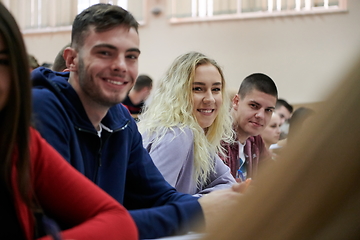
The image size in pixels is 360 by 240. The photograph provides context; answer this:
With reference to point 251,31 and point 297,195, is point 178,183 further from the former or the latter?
point 251,31

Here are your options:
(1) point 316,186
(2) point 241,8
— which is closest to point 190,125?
(1) point 316,186

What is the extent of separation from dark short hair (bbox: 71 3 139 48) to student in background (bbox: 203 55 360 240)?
41.4 inches

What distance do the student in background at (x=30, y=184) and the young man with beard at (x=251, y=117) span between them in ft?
5.78

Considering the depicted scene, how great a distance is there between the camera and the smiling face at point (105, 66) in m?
1.29

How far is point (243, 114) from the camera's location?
279 centimetres

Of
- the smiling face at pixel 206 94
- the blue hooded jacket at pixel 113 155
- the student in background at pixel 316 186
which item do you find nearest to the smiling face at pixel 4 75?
the blue hooded jacket at pixel 113 155

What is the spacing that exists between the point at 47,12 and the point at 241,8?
3.28 metres

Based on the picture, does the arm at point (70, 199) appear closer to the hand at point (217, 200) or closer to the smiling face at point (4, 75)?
the smiling face at point (4, 75)

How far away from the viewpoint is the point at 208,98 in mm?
2211

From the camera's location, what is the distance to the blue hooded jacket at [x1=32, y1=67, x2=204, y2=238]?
44.8 inches

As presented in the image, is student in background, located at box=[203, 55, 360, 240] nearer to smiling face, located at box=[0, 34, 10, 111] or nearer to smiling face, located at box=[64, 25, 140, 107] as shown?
smiling face, located at box=[0, 34, 10, 111]

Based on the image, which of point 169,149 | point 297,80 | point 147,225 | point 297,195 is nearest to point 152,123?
point 169,149

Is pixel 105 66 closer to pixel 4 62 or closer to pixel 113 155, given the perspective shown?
pixel 113 155

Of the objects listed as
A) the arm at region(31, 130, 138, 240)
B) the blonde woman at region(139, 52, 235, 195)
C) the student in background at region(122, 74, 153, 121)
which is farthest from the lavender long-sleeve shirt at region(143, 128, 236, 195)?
the student in background at region(122, 74, 153, 121)
